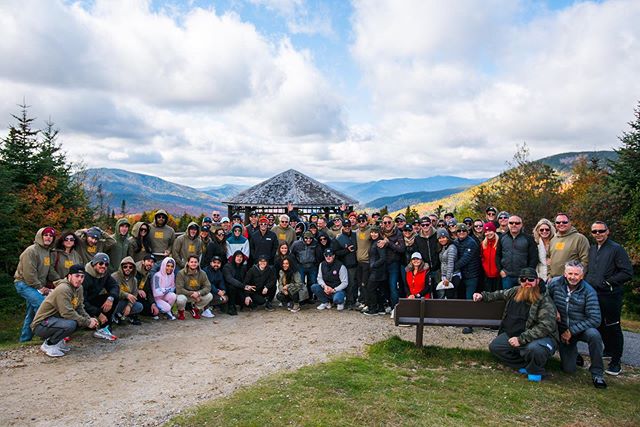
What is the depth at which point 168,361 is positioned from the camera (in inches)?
259

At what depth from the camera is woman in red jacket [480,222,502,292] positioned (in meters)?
7.99

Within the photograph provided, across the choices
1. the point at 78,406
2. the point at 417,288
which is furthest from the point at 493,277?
the point at 78,406

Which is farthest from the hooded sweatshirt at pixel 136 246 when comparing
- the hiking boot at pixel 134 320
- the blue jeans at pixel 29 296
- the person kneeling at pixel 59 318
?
the person kneeling at pixel 59 318

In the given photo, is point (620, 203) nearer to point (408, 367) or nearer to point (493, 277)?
point (493, 277)

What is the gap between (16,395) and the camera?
209 inches

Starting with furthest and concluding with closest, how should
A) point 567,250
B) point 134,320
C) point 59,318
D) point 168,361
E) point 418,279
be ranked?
point 134,320, point 418,279, point 567,250, point 59,318, point 168,361

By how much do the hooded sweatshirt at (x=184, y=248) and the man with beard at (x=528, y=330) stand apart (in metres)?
6.33

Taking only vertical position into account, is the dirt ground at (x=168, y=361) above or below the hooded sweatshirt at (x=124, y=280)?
below

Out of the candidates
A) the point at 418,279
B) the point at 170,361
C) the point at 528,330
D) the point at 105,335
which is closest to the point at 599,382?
the point at 528,330

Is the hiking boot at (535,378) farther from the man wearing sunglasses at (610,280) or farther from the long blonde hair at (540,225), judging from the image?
the long blonde hair at (540,225)

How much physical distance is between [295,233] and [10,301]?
1096cm

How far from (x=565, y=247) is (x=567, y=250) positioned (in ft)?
0.18

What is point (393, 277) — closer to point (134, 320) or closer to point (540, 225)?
point (540, 225)

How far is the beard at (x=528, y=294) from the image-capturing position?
239 inches
